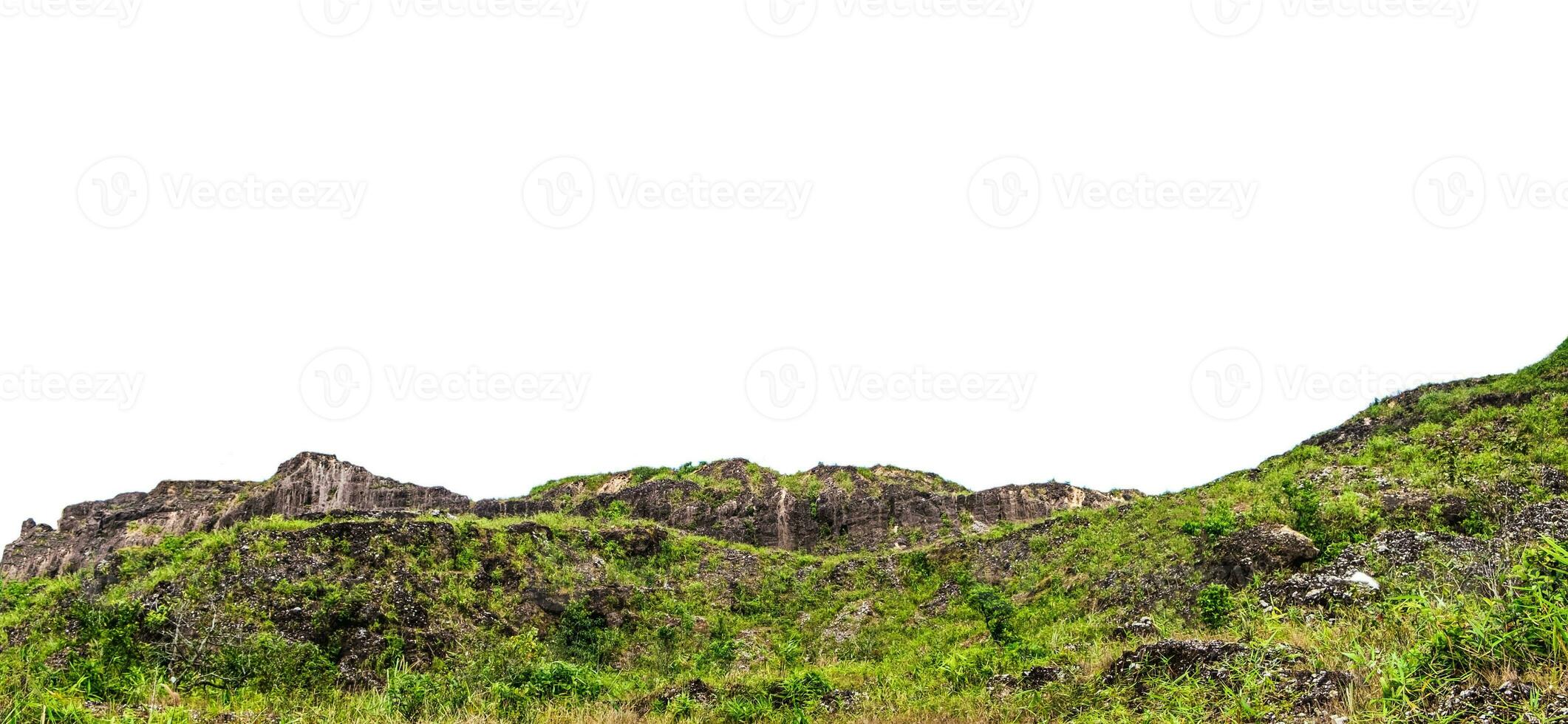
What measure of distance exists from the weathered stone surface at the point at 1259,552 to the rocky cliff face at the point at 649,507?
679 inches

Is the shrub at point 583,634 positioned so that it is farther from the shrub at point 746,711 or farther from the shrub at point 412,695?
the shrub at point 746,711

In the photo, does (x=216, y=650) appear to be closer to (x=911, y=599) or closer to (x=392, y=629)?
(x=392, y=629)

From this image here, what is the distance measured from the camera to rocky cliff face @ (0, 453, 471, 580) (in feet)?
115

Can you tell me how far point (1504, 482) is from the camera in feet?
58.4

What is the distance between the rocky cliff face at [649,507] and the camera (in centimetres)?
3566

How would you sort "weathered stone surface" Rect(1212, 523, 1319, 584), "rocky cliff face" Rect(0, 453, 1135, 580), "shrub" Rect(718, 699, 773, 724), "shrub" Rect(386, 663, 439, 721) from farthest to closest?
"rocky cliff face" Rect(0, 453, 1135, 580)
"weathered stone surface" Rect(1212, 523, 1319, 584)
"shrub" Rect(386, 663, 439, 721)
"shrub" Rect(718, 699, 773, 724)

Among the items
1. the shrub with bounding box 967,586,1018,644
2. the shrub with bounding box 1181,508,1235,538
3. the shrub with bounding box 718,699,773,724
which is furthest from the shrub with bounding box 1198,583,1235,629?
the shrub with bounding box 718,699,773,724

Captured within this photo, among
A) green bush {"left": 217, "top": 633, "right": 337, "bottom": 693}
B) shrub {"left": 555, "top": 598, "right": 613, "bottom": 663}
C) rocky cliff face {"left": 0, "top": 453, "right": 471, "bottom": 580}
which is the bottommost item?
shrub {"left": 555, "top": 598, "right": 613, "bottom": 663}

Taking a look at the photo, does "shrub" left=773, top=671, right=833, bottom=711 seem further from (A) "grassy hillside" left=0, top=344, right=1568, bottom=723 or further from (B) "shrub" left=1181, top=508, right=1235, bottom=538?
(B) "shrub" left=1181, top=508, right=1235, bottom=538

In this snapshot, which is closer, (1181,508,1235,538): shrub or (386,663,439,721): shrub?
(386,663,439,721): shrub

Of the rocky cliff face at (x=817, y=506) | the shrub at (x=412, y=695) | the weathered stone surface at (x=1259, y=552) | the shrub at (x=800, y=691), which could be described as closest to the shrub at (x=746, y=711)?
the shrub at (x=800, y=691)

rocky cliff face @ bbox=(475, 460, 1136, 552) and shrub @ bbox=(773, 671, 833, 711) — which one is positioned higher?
rocky cliff face @ bbox=(475, 460, 1136, 552)

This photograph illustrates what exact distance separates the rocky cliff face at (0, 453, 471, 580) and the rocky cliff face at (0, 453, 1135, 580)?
0.20 feet

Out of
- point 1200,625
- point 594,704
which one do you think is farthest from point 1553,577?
point 594,704
